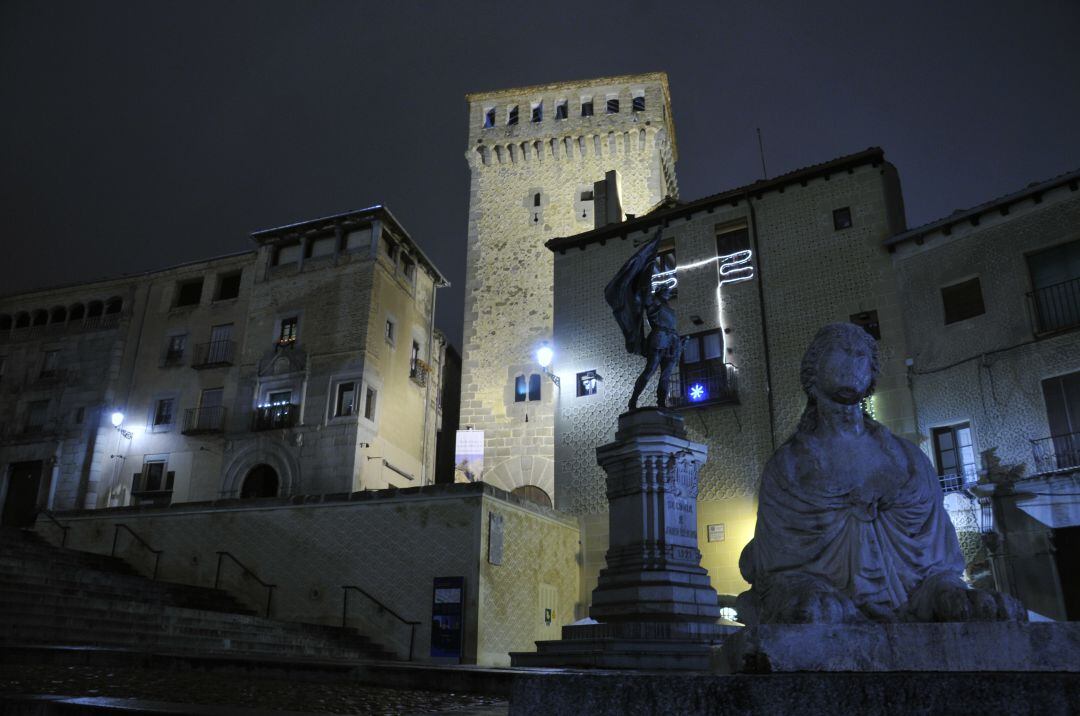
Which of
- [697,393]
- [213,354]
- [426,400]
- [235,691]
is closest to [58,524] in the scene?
[213,354]

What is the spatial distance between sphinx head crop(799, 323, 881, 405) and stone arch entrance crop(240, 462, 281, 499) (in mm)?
24304

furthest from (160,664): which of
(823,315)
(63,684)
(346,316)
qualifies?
(346,316)

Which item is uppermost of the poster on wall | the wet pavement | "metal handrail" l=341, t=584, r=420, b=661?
the poster on wall

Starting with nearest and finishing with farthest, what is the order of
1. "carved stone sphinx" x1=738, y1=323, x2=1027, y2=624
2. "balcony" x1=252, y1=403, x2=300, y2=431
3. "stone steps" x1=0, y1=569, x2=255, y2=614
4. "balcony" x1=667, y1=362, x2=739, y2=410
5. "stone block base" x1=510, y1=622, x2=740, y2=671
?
"carved stone sphinx" x1=738, y1=323, x2=1027, y2=624
"stone block base" x1=510, y1=622, x2=740, y2=671
"stone steps" x1=0, y1=569, x2=255, y2=614
"balcony" x1=667, y1=362, x2=739, y2=410
"balcony" x1=252, y1=403, x2=300, y2=431

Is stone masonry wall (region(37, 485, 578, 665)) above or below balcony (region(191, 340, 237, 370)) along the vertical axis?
below

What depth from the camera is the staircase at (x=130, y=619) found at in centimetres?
1015

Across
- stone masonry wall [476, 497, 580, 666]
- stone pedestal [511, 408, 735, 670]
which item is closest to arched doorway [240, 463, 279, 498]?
stone masonry wall [476, 497, 580, 666]

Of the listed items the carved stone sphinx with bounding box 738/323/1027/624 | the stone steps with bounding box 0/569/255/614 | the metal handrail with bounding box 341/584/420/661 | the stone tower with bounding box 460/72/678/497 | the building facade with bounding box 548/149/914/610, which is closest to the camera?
the carved stone sphinx with bounding box 738/323/1027/624

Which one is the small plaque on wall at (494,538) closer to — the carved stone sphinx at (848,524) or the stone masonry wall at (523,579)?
the stone masonry wall at (523,579)

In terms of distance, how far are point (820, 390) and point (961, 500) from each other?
14783 millimetres

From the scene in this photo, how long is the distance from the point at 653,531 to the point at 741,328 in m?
11.1

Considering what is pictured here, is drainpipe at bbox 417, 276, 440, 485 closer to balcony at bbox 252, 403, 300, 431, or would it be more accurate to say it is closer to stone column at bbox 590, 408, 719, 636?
balcony at bbox 252, 403, 300, 431

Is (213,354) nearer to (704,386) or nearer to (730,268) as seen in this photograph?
(704,386)

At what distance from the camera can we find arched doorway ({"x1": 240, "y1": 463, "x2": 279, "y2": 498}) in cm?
2586
